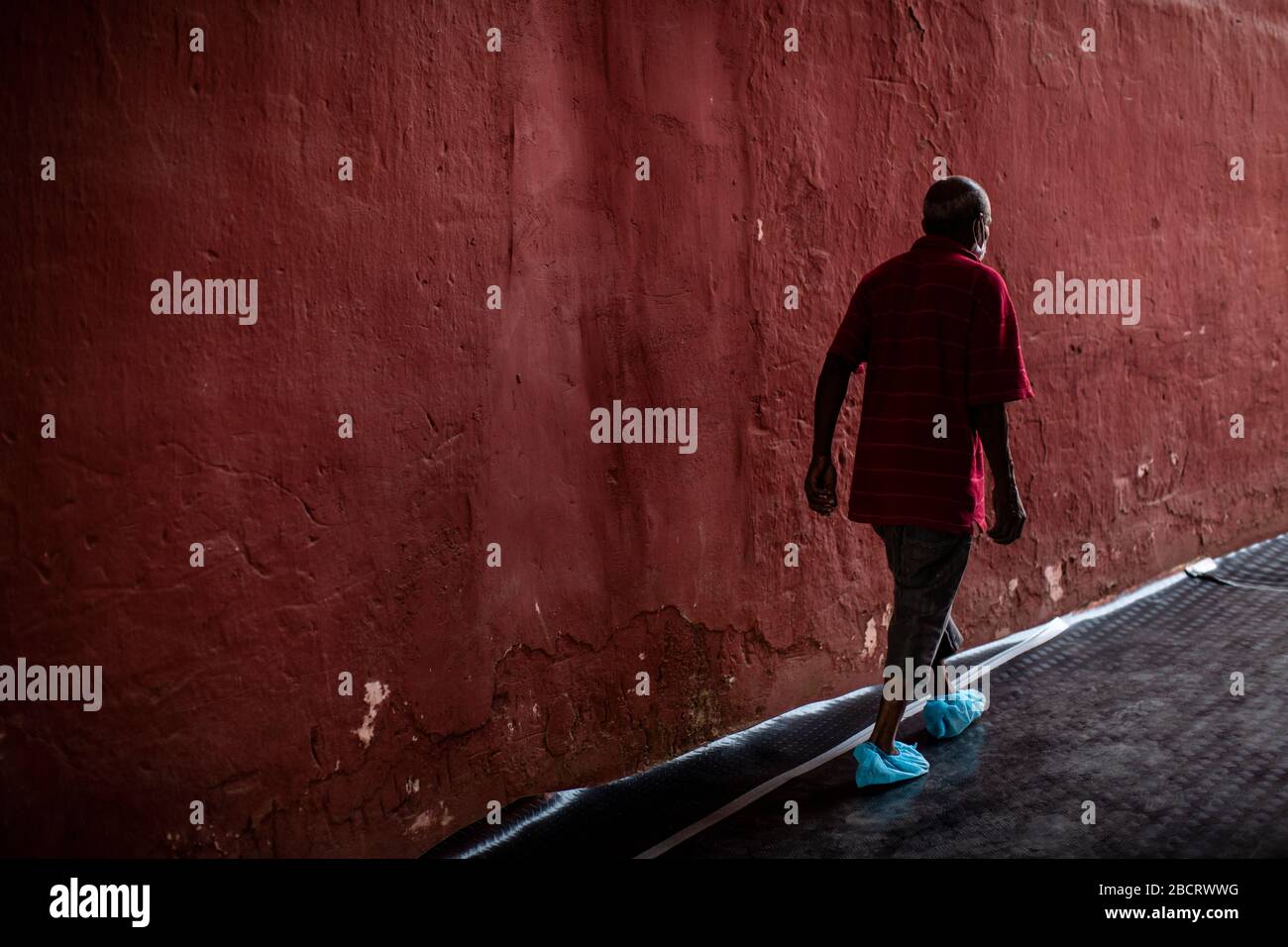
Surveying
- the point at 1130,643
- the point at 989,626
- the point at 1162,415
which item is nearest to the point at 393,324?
the point at 989,626

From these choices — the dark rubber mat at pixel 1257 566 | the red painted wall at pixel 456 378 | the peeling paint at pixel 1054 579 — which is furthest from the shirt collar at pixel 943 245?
the dark rubber mat at pixel 1257 566

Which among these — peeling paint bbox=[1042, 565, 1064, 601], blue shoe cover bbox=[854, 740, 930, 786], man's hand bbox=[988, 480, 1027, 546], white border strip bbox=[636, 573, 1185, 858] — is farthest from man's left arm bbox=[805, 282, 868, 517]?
peeling paint bbox=[1042, 565, 1064, 601]

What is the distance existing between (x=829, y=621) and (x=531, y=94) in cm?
228

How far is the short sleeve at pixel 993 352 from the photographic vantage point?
363 centimetres

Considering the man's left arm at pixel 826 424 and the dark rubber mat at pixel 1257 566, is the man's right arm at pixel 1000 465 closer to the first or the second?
the man's left arm at pixel 826 424

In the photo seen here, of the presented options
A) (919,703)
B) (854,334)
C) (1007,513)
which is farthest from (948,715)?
(854,334)

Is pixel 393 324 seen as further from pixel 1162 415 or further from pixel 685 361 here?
pixel 1162 415

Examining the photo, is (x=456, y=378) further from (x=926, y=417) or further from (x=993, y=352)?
(x=993, y=352)

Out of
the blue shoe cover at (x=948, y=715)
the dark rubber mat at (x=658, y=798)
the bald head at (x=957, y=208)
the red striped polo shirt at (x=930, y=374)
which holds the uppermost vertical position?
the bald head at (x=957, y=208)

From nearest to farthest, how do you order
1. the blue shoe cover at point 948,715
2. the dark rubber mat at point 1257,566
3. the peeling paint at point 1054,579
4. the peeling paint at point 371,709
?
the peeling paint at point 371,709 → the blue shoe cover at point 948,715 → the peeling paint at point 1054,579 → the dark rubber mat at point 1257,566

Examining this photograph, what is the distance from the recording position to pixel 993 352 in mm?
3641

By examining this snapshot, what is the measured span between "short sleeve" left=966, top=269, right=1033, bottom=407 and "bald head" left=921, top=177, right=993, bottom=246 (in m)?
0.20

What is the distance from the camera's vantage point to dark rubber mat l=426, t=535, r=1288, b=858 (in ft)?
11.6

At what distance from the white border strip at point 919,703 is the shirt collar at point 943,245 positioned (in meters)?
1.61
